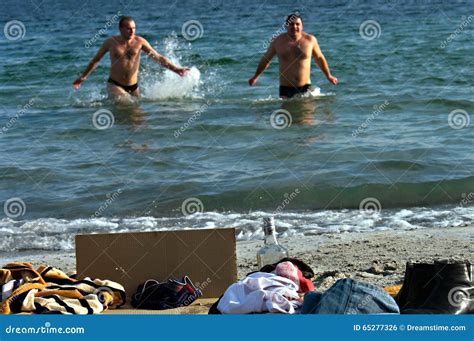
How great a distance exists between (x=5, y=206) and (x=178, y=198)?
1.76 metres

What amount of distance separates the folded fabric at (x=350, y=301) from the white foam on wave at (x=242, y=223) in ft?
11.5

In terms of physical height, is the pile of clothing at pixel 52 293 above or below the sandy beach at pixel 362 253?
above

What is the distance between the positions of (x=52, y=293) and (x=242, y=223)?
3671mm

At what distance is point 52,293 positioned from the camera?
5559mm

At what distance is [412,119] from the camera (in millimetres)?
13594

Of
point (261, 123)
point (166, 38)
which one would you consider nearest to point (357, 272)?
point (261, 123)

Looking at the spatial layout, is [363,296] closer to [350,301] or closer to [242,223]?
A: [350,301]

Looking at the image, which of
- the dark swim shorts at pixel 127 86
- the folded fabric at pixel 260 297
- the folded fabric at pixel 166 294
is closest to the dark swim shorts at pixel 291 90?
the dark swim shorts at pixel 127 86

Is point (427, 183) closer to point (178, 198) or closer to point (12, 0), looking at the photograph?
point (178, 198)

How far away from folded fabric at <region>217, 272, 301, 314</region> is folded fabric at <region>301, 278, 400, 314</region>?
22 centimetres

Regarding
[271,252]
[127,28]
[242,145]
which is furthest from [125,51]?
[271,252]

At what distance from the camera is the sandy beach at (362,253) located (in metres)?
6.84

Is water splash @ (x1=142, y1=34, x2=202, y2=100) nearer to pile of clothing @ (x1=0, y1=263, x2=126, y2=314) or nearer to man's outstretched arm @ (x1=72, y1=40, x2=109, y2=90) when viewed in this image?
man's outstretched arm @ (x1=72, y1=40, x2=109, y2=90)

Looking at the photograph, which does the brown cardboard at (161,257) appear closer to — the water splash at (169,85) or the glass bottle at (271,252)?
the glass bottle at (271,252)
